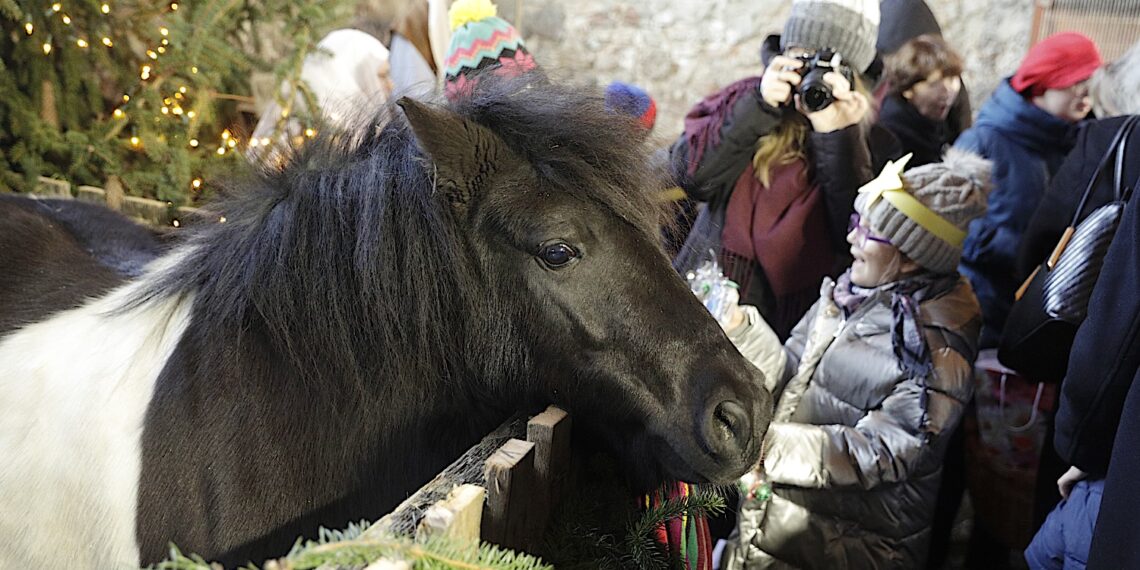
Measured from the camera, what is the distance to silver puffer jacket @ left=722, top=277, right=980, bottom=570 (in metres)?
1.84

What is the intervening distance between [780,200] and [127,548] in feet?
6.42

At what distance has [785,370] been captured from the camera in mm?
2236

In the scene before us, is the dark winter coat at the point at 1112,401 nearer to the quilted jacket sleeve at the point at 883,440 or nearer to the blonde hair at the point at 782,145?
the quilted jacket sleeve at the point at 883,440

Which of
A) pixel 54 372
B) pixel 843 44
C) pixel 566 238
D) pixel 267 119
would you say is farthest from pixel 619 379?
pixel 267 119

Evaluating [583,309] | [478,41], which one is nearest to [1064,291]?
[583,309]

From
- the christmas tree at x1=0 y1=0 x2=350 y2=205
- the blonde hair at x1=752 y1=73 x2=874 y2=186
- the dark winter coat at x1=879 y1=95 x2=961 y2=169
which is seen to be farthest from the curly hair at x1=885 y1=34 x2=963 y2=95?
the christmas tree at x1=0 y1=0 x2=350 y2=205

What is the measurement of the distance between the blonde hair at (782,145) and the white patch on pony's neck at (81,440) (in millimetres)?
1735

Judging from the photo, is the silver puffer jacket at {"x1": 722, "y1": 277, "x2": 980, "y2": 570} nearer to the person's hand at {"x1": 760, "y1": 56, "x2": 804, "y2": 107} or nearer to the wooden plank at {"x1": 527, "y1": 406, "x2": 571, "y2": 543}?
the person's hand at {"x1": 760, "y1": 56, "x2": 804, "y2": 107}

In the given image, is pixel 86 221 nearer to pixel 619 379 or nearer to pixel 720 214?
pixel 619 379

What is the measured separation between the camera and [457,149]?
1245 mm

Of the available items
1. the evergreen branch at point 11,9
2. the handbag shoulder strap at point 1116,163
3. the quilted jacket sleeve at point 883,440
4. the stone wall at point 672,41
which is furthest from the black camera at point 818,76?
the stone wall at point 672,41

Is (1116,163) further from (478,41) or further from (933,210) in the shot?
(478,41)

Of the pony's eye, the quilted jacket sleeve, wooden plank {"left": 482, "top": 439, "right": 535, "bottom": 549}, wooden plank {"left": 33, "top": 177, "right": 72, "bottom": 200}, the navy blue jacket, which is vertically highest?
wooden plank {"left": 33, "top": 177, "right": 72, "bottom": 200}

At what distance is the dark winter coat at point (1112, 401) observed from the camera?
1.34 metres
